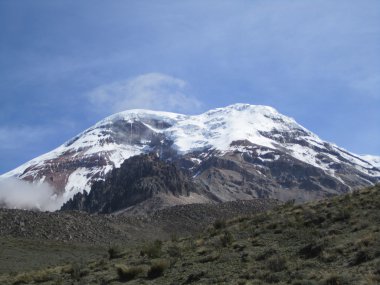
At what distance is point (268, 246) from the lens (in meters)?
25.6

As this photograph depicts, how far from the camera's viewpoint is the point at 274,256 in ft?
74.3

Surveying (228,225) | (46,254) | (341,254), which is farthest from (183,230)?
(341,254)

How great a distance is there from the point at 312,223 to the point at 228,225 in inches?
370

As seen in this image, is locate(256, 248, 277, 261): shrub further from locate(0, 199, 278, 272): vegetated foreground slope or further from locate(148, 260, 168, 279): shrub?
locate(0, 199, 278, 272): vegetated foreground slope

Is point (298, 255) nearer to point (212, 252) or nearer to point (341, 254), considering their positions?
point (341, 254)

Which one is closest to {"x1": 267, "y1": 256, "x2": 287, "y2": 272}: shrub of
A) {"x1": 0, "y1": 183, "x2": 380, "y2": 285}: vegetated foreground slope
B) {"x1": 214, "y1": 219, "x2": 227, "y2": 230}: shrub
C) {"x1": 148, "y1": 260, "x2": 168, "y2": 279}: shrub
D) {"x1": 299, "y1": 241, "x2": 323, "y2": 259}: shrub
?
{"x1": 0, "y1": 183, "x2": 380, "y2": 285}: vegetated foreground slope

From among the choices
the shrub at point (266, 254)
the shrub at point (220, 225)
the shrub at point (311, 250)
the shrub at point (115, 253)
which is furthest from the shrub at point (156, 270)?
the shrub at point (220, 225)

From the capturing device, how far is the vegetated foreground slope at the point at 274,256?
1936cm

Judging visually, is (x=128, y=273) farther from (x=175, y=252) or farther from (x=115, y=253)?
(x=115, y=253)

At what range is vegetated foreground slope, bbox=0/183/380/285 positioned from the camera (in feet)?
63.5

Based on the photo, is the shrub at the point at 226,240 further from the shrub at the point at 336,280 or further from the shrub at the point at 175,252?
the shrub at the point at 336,280

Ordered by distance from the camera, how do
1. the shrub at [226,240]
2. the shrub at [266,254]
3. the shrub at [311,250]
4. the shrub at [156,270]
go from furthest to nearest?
the shrub at [226,240], the shrub at [156,270], the shrub at [266,254], the shrub at [311,250]

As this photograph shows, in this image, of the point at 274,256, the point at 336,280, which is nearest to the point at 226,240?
the point at 274,256

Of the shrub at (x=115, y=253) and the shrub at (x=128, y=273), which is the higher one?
the shrub at (x=115, y=253)
